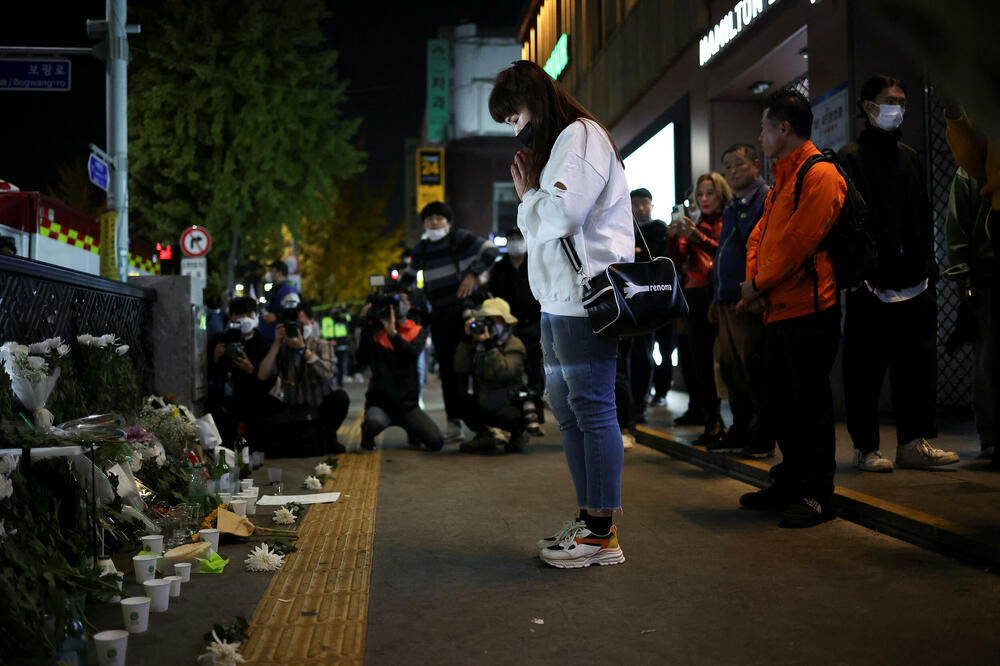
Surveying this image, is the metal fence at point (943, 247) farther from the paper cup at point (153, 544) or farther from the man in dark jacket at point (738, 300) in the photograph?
the paper cup at point (153, 544)

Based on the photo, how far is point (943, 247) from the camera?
26.6 feet

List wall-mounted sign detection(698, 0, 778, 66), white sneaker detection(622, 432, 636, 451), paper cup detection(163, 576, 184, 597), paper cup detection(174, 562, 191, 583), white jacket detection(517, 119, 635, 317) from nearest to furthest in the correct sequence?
1. paper cup detection(163, 576, 184, 597)
2. paper cup detection(174, 562, 191, 583)
3. white jacket detection(517, 119, 635, 317)
4. white sneaker detection(622, 432, 636, 451)
5. wall-mounted sign detection(698, 0, 778, 66)

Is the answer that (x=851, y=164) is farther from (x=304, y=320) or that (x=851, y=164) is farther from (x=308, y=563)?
(x=304, y=320)

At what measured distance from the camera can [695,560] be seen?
12.0 feet

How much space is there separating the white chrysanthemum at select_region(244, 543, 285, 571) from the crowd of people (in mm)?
1122

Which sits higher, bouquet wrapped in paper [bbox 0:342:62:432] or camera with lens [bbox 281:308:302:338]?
camera with lens [bbox 281:308:302:338]

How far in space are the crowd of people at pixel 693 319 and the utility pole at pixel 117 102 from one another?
201 inches

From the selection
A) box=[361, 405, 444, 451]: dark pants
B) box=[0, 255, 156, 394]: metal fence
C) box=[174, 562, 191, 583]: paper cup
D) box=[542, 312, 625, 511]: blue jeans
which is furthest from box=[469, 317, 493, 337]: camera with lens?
box=[174, 562, 191, 583]: paper cup

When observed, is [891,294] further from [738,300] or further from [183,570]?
[183,570]

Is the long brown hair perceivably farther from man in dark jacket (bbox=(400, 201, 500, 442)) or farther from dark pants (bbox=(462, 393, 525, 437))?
man in dark jacket (bbox=(400, 201, 500, 442))

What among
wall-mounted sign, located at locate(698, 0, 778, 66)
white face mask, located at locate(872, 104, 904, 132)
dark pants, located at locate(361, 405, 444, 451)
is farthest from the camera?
wall-mounted sign, located at locate(698, 0, 778, 66)

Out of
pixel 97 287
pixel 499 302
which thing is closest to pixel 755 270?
pixel 499 302

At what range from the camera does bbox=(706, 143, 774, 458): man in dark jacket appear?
5734 mm

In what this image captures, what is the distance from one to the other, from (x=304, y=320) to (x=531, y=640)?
5.61 meters
